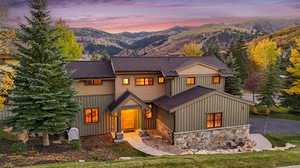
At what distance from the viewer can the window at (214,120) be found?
15.9 metres

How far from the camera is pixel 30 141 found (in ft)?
44.5

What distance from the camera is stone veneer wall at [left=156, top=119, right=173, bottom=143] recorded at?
15707 millimetres

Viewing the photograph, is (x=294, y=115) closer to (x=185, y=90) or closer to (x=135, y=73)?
(x=185, y=90)

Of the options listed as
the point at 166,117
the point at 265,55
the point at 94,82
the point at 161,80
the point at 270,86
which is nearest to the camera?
the point at 166,117

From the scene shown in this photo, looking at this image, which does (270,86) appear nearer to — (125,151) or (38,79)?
(125,151)

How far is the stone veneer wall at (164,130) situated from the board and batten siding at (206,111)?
0.96 m

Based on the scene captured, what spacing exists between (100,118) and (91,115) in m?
0.80

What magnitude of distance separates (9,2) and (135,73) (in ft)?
32.1

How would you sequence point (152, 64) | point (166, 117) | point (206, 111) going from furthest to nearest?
point (152, 64), point (166, 117), point (206, 111)

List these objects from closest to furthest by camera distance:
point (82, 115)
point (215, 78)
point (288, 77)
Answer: point (82, 115) < point (215, 78) < point (288, 77)

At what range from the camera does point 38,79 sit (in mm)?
11859

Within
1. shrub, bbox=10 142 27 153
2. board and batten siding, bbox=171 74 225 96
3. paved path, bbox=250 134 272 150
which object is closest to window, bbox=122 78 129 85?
board and batten siding, bbox=171 74 225 96

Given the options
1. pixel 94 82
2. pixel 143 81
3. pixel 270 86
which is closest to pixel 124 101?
pixel 143 81

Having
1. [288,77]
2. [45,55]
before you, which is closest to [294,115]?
[288,77]
